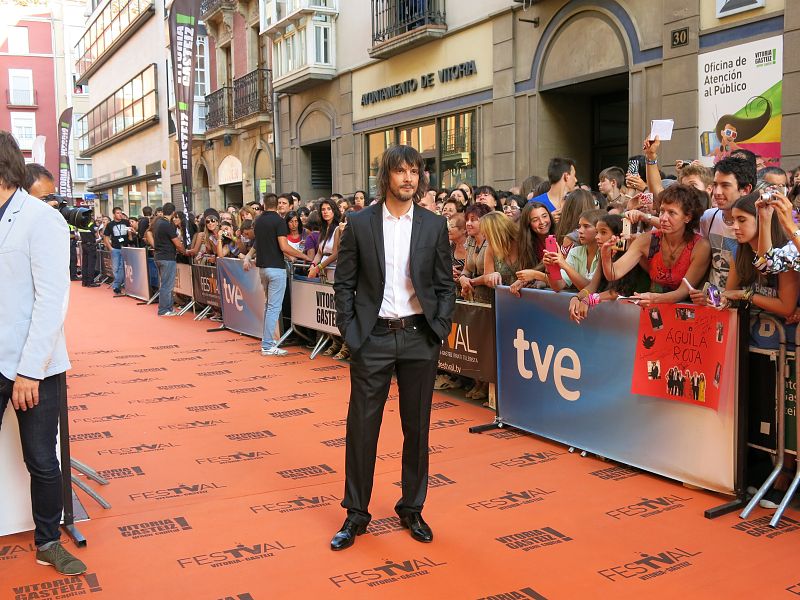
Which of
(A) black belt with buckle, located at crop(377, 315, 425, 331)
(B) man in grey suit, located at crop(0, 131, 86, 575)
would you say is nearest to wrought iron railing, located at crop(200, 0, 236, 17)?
(B) man in grey suit, located at crop(0, 131, 86, 575)

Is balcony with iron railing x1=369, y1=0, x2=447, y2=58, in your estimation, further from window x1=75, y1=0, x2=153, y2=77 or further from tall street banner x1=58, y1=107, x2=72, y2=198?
tall street banner x1=58, y1=107, x2=72, y2=198

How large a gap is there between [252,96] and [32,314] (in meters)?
22.7

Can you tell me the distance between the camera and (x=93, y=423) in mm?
7074

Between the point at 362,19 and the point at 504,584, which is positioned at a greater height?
the point at 362,19

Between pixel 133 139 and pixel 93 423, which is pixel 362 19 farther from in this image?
pixel 133 139

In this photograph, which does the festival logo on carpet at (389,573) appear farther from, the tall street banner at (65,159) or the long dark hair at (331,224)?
the tall street banner at (65,159)

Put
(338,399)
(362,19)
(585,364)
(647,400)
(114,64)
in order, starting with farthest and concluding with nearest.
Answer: (114,64)
(362,19)
(338,399)
(585,364)
(647,400)

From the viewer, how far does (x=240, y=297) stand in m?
12.2

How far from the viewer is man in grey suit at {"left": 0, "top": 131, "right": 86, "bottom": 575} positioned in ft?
12.3

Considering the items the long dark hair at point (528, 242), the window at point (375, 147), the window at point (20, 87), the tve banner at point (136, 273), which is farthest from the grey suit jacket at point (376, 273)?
the window at point (20, 87)

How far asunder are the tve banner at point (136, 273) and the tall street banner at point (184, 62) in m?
2.42

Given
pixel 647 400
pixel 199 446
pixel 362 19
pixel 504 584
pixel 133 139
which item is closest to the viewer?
pixel 504 584

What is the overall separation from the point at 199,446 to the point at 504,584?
3277 mm

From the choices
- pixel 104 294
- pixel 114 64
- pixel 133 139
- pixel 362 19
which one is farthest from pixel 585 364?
pixel 114 64
